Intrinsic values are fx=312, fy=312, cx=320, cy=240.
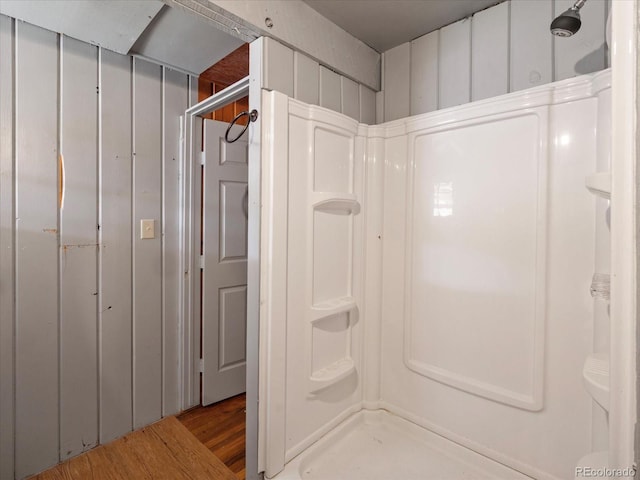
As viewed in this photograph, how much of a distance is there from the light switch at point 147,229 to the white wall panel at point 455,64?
165 cm

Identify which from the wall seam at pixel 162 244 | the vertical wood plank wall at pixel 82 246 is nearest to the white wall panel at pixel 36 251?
the vertical wood plank wall at pixel 82 246

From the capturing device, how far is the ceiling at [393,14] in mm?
1261

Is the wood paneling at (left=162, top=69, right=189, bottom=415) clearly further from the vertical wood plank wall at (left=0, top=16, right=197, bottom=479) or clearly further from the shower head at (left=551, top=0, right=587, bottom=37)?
the shower head at (left=551, top=0, right=587, bottom=37)

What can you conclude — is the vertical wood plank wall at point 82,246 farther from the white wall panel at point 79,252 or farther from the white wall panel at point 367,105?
the white wall panel at point 367,105

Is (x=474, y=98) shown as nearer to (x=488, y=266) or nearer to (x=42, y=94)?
(x=488, y=266)

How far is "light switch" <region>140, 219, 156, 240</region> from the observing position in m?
1.76

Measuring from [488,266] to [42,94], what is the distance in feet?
6.89

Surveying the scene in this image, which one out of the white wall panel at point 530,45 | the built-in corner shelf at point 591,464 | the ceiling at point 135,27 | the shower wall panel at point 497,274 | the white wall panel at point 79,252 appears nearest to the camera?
the built-in corner shelf at point 591,464

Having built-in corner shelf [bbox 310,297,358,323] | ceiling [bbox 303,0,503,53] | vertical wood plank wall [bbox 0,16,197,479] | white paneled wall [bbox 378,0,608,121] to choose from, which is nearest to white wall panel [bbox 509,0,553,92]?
white paneled wall [bbox 378,0,608,121]

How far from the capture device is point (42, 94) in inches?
56.7

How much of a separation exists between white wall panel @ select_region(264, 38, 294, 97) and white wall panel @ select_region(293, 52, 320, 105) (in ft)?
0.09

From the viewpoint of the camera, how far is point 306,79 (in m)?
1.29

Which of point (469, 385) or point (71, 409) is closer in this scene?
point (469, 385)

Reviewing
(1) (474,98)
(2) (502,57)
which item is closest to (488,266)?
(1) (474,98)
